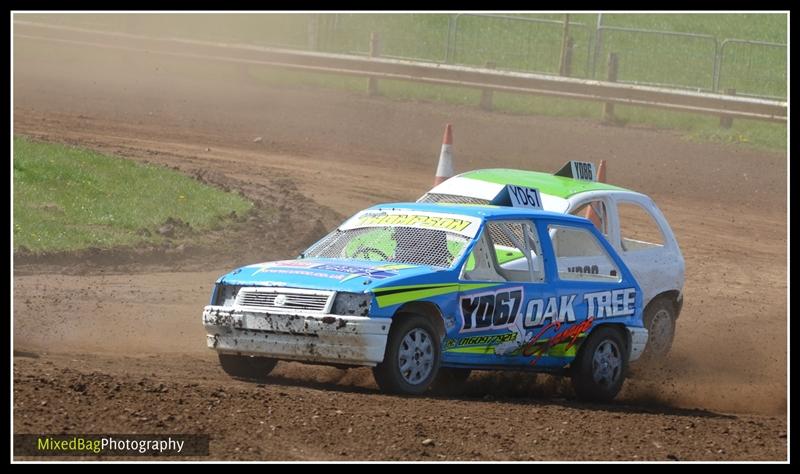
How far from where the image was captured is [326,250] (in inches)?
424

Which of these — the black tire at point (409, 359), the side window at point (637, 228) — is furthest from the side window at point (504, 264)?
the side window at point (637, 228)

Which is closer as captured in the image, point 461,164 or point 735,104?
point 461,164

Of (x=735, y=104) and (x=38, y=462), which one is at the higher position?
(x=735, y=104)

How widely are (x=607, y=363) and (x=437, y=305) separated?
Answer: 1.86 meters

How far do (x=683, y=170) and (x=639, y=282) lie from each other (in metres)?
11.2

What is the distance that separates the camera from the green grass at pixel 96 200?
14.8m

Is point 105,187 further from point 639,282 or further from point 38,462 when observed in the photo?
point 38,462

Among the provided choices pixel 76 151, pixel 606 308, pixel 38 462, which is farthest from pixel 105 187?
pixel 38 462

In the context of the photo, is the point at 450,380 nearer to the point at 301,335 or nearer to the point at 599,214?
the point at 301,335

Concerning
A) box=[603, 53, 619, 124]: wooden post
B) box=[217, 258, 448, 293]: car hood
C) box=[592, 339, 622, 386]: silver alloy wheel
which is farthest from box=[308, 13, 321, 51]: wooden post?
box=[217, 258, 448, 293]: car hood

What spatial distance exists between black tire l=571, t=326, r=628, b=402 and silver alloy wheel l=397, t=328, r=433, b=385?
1.57m

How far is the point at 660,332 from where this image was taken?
12930 mm

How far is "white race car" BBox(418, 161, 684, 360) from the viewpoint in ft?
41.9
